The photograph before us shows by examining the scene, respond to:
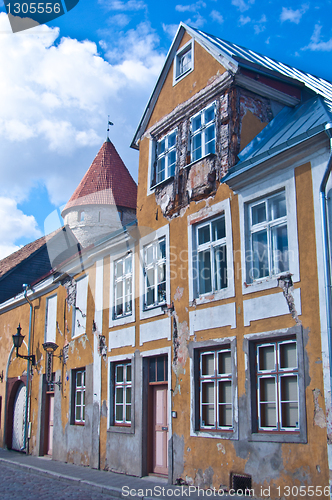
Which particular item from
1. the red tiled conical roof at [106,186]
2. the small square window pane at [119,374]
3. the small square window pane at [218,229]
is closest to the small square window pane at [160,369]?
the small square window pane at [119,374]

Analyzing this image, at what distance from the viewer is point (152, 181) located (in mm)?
13234

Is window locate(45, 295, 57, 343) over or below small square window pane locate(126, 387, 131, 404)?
over

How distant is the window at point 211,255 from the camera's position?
10384mm

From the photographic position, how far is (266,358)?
9016mm

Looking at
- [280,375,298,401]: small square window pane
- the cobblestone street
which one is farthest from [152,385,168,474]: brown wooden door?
[280,375,298,401]: small square window pane

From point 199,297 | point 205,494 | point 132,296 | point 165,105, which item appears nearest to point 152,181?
point 165,105

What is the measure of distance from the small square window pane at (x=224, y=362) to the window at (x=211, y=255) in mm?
1267

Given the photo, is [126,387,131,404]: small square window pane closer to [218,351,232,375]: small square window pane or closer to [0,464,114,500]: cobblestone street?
[0,464,114,500]: cobblestone street

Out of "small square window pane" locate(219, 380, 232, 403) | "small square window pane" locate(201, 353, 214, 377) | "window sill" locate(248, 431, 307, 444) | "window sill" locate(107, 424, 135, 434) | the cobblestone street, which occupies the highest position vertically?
"small square window pane" locate(201, 353, 214, 377)

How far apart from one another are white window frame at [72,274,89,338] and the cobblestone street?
4.18 metres

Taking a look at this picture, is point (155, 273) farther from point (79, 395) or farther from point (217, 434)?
point (79, 395)

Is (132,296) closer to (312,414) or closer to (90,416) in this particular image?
(90,416)

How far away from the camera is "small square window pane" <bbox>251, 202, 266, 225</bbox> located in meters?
9.70

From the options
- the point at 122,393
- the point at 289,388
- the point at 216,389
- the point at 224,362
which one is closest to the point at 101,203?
the point at 122,393
